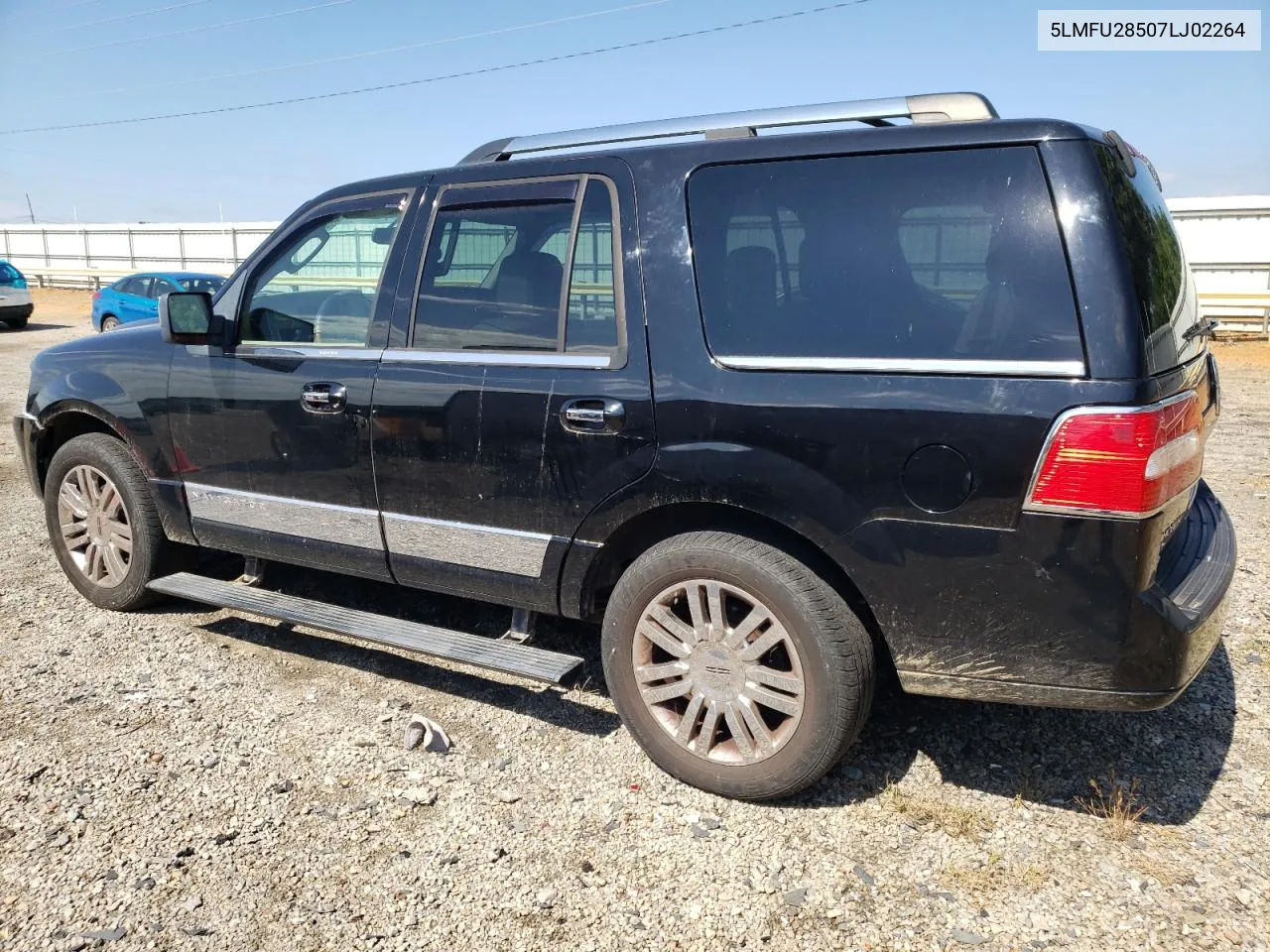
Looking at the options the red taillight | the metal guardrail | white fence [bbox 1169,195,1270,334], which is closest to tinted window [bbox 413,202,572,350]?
the red taillight

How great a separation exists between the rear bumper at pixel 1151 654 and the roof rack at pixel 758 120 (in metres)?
1.47

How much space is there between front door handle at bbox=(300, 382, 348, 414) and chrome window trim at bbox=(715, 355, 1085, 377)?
163 cm

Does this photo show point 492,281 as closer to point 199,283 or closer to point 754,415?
point 754,415

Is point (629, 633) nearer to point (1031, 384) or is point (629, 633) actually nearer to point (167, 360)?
point (1031, 384)

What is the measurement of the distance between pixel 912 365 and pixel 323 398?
232cm

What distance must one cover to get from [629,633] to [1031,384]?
60.0 inches

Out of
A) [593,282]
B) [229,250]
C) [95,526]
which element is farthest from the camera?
[229,250]

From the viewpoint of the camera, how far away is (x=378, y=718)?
A: 3.68m

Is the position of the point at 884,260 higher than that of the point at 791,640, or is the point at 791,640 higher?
the point at 884,260

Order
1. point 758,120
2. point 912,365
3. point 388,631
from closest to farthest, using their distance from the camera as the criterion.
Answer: point 912,365 → point 758,120 → point 388,631

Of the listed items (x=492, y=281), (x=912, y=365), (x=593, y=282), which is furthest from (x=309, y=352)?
(x=912, y=365)

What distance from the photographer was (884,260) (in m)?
2.77

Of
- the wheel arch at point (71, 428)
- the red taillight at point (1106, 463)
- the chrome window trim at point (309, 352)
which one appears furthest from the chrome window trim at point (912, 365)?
the wheel arch at point (71, 428)

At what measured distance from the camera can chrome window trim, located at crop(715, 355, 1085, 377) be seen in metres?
2.53
